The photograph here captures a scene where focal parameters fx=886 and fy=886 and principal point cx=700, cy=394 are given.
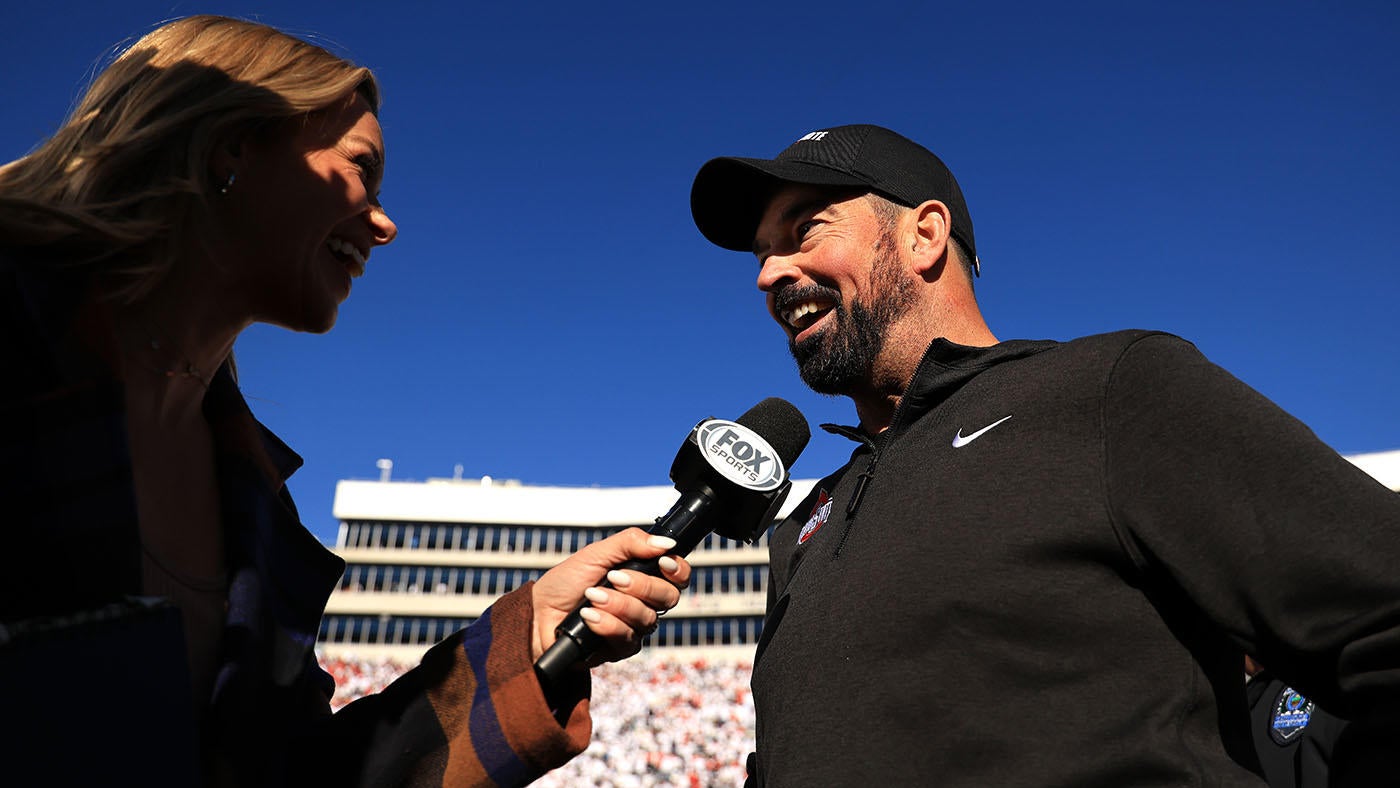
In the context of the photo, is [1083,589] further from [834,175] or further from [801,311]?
[834,175]

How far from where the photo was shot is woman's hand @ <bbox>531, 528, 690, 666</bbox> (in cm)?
184

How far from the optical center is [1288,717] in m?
4.59

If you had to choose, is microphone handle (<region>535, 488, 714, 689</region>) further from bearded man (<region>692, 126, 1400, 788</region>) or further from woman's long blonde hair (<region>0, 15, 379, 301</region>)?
woman's long blonde hair (<region>0, 15, 379, 301</region>)

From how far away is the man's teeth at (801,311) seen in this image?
302cm

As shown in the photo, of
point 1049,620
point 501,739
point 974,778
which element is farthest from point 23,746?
point 1049,620

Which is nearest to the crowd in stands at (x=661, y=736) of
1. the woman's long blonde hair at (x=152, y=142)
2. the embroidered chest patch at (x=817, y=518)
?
the embroidered chest patch at (x=817, y=518)

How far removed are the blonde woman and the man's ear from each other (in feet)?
4.87

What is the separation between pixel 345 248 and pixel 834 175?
1565 mm

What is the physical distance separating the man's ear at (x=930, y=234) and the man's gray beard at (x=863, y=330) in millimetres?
87

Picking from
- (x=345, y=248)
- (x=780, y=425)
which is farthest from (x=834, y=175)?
(x=345, y=248)

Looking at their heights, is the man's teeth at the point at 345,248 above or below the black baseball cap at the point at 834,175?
below

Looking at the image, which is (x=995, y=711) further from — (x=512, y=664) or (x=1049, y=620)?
(x=512, y=664)

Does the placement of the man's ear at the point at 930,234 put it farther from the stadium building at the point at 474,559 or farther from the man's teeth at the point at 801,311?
the stadium building at the point at 474,559

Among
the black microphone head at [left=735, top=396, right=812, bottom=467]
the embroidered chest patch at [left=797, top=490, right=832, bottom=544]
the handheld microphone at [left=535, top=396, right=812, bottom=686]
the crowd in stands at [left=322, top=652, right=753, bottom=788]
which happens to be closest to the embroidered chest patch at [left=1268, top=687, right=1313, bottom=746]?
the embroidered chest patch at [left=797, top=490, right=832, bottom=544]
